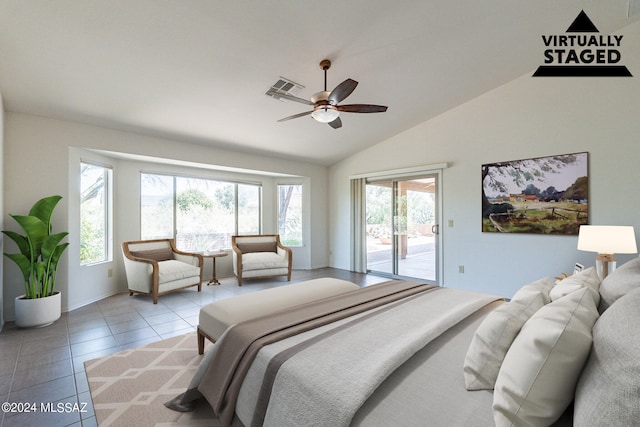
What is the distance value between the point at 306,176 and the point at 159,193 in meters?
3.04

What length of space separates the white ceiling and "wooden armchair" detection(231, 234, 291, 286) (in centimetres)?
237

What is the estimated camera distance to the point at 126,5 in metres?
2.13

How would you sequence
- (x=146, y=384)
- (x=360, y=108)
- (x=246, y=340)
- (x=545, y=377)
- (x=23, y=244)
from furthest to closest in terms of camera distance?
(x=23, y=244), (x=360, y=108), (x=146, y=384), (x=246, y=340), (x=545, y=377)

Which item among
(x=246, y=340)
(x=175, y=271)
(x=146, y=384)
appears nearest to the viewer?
(x=246, y=340)

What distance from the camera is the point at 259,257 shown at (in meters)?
5.27

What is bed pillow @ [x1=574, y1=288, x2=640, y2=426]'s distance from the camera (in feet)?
2.11

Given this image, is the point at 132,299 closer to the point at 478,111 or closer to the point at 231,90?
the point at 231,90

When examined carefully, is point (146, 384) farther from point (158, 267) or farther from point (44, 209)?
point (44, 209)

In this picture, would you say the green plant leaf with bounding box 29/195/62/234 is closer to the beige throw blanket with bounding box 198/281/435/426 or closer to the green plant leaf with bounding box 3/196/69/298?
the green plant leaf with bounding box 3/196/69/298

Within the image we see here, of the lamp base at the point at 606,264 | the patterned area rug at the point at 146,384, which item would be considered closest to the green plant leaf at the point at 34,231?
the patterned area rug at the point at 146,384

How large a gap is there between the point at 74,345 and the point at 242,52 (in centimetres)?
331

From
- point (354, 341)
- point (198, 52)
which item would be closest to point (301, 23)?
point (198, 52)

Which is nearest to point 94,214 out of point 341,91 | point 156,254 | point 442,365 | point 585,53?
point 156,254

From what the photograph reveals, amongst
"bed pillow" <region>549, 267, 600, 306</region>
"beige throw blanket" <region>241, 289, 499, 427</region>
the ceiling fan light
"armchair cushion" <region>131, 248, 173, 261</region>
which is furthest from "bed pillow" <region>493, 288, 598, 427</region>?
"armchair cushion" <region>131, 248, 173, 261</region>
